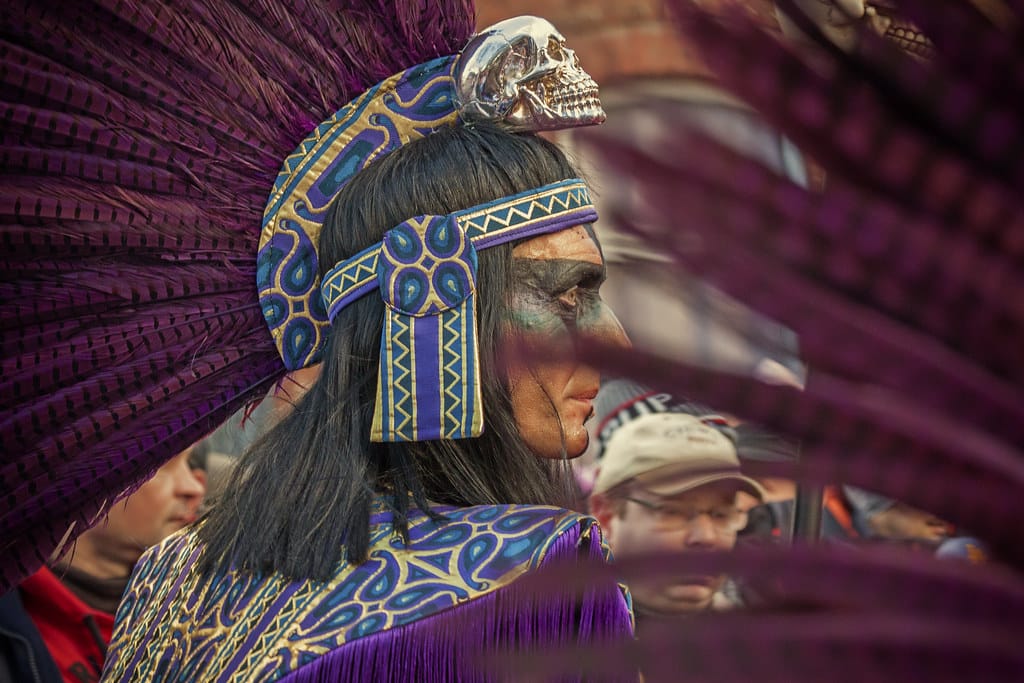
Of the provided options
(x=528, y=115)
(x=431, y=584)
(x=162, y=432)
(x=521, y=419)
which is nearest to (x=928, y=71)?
(x=431, y=584)

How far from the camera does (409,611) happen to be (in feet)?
4.55

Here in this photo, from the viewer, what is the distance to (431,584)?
4.63 ft

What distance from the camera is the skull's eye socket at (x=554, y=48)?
192 cm

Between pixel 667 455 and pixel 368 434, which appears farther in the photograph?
pixel 368 434

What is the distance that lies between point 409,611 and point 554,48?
104 cm

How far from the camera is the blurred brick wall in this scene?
1.12ft

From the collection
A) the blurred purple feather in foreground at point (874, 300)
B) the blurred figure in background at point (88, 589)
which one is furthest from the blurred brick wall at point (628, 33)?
the blurred figure in background at point (88, 589)

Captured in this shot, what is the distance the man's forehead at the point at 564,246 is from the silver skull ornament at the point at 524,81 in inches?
7.3

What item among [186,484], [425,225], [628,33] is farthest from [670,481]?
[186,484]

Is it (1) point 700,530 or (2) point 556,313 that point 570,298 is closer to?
(2) point 556,313

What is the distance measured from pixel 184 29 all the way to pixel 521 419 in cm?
86

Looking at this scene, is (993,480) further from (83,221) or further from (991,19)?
(83,221)

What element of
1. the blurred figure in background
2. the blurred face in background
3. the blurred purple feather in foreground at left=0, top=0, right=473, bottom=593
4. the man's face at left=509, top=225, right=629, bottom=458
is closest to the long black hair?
the man's face at left=509, top=225, right=629, bottom=458

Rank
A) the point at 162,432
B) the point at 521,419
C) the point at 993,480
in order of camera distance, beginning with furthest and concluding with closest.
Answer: the point at 162,432 → the point at 521,419 → the point at 993,480
